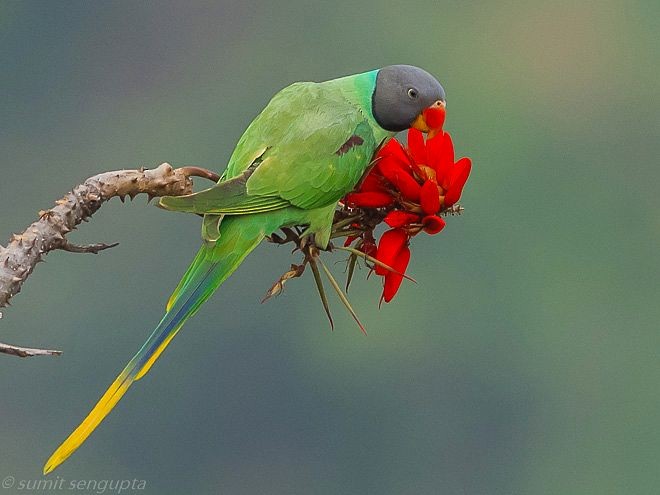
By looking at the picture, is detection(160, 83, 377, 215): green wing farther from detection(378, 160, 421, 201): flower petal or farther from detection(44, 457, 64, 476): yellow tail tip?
detection(44, 457, 64, 476): yellow tail tip

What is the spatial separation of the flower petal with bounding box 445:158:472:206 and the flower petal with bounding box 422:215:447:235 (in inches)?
1.7

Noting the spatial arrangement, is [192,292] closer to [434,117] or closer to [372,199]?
[372,199]

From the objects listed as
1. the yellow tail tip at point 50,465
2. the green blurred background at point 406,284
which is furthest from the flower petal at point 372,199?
the green blurred background at point 406,284

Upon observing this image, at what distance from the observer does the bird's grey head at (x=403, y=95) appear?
132 inches

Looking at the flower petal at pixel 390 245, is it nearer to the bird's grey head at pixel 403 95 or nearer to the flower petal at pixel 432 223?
the flower petal at pixel 432 223

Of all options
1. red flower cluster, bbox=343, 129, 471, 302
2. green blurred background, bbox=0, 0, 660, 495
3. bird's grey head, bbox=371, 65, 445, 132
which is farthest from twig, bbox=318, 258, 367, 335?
green blurred background, bbox=0, 0, 660, 495

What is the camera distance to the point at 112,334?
29.7m

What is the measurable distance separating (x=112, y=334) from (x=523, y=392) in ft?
36.5

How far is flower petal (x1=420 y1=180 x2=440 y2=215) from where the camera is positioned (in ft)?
9.62

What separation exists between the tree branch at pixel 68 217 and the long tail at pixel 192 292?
253mm

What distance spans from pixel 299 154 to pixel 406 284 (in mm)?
29751

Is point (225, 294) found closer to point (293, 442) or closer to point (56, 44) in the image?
point (293, 442)

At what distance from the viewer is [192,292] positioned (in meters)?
3.05

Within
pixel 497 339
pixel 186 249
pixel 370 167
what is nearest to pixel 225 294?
pixel 186 249
